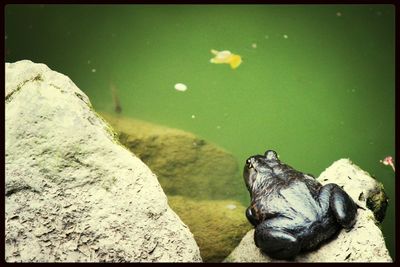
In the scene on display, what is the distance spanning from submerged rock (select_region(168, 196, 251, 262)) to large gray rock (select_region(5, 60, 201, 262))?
684mm

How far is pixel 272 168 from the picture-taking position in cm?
298

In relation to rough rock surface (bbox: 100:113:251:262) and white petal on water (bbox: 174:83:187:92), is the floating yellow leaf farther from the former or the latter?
rough rock surface (bbox: 100:113:251:262)

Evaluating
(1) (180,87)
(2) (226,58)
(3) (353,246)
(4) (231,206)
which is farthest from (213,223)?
(2) (226,58)

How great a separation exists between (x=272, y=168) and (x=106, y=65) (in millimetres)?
2529

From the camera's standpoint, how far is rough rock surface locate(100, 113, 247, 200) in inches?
147

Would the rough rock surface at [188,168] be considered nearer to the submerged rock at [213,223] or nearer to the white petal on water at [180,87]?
the submerged rock at [213,223]

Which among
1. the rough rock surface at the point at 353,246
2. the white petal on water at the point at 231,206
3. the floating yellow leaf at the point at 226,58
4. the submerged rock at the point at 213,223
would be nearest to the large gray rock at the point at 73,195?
the rough rock surface at the point at 353,246

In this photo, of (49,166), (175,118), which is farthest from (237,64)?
(49,166)

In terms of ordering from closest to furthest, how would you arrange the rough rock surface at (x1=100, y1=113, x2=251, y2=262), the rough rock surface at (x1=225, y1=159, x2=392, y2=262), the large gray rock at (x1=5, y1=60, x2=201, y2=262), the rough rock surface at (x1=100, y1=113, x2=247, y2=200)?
1. the large gray rock at (x1=5, y1=60, x2=201, y2=262)
2. the rough rock surface at (x1=225, y1=159, x2=392, y2=262)
3. the rough rock surface at (x1=100, y1=113, x2=251, y2=262)
4. the rough rock surface at (x1=100, y1=113, x2=247, y2=200)

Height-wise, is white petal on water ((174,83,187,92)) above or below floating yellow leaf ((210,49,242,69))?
below

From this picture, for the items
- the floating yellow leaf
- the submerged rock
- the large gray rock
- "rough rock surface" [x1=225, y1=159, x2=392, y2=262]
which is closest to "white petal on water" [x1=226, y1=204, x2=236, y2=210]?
the submerged rock

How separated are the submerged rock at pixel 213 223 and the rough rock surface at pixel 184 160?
0.62ft

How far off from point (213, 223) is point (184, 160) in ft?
2.62

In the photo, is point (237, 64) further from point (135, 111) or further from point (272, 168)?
point (272, 168)
